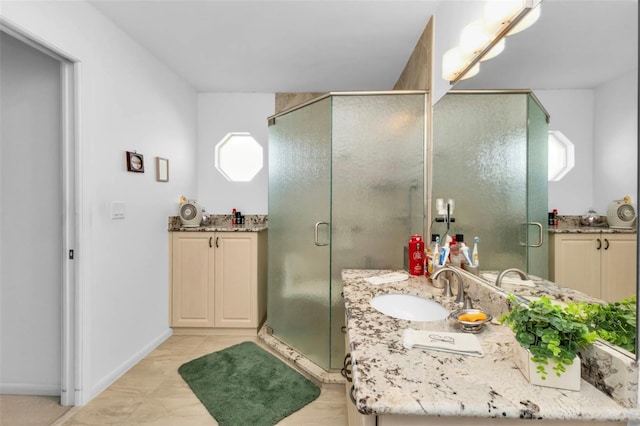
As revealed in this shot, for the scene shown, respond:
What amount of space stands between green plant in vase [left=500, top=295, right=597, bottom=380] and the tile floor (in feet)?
4.36

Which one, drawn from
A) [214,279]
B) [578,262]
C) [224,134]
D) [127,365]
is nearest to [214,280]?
[214,279]

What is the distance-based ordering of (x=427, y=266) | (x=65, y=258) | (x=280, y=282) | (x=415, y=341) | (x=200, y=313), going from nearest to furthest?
1. (x=415, y=341)
2. (x=427, y=266)
3. (x=65, y=258)
4. (x=280, y=282)
5. (x=200, y=313)

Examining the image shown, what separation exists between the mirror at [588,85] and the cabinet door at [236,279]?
2281mm

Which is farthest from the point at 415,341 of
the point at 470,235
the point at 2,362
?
the point at 2,362

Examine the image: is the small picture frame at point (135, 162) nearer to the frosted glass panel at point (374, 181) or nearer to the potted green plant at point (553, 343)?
the frosted glass panel at point (374, 181)

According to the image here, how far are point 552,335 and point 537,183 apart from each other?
52 centimetres

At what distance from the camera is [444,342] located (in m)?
0.86

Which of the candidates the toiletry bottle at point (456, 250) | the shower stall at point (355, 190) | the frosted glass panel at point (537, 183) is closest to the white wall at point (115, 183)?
the shower stall at point (355, 190)

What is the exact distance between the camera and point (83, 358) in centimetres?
176

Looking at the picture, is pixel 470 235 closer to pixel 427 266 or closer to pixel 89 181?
pixel 427 266

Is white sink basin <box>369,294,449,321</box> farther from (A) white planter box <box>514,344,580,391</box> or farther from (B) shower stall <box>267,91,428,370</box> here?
(B) shower stall <box>267,91,428,370</box>

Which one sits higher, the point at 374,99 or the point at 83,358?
the point at 374,99

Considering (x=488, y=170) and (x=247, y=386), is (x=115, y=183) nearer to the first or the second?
(x=247, y=386)

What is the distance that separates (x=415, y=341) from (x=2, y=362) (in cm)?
254
